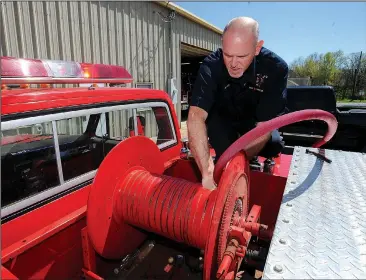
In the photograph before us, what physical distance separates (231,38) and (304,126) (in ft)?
23.3

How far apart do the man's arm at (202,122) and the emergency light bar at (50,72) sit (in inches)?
39.6

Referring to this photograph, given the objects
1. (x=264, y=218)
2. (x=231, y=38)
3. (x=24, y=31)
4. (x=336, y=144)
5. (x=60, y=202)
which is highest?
(x=24, y=31)

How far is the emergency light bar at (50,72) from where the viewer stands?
1.95 m

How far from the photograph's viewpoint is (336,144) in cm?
775

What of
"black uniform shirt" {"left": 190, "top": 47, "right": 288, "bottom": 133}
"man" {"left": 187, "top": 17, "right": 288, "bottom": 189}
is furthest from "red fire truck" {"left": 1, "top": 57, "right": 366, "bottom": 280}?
"black uniform shirt" {"left": 190, "top": 47, "right": 288, "bottom": 133}

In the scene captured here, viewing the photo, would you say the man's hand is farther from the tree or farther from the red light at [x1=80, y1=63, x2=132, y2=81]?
the tree

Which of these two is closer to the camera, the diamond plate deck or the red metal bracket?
the diamond plate deck

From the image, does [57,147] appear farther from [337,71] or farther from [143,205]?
[337,71]

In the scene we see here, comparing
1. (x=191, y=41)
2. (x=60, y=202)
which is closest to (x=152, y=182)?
(x=60, y=202)

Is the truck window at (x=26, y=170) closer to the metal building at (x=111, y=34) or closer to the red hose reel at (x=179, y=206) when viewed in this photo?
the red hose reel at (x=179, y=206)

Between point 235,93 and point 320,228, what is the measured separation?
1572 mm

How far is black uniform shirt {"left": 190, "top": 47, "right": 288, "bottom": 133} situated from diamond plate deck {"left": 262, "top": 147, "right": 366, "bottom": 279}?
0.84 metres

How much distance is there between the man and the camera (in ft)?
6.16

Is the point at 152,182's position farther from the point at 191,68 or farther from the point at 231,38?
the point at 191,68
